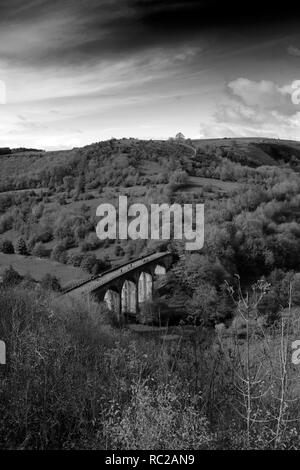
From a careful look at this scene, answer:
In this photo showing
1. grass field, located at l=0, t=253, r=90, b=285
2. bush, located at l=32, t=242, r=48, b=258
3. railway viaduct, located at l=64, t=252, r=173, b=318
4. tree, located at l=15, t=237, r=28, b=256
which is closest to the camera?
railway viaduct, located at l=64, t=252, r=173, b=318

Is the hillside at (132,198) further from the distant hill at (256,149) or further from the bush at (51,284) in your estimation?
the bush at (51,284)

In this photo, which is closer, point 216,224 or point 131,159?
point 216,224

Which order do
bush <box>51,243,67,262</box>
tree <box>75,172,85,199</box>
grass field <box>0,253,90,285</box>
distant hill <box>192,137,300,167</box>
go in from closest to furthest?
grass field <box>0,253,90,285</box> → bush <box>51,243,67,262</box> → tree <box>75,172,85,199</box> → distant hill <box>192,137,300,167</box>

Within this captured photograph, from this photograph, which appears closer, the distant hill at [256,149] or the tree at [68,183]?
the tree at [68,183]

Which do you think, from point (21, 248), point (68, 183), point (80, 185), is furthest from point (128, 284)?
point (68, 183)

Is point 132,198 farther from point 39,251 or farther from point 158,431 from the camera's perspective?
point 158,431

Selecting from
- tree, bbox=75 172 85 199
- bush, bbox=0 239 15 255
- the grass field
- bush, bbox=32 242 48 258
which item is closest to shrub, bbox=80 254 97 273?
the grass field

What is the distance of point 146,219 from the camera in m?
61.1

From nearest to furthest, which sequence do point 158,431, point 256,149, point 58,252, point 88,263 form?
point 158,431 → point 88,263 → point 58,252 → point 256,149

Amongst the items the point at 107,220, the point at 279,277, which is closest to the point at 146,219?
the point at 107,220

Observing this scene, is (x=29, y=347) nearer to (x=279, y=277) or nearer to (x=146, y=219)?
(x=279, y=277)

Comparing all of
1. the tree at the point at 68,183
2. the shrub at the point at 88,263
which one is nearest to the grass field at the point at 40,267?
the shrub at the point at 88,263

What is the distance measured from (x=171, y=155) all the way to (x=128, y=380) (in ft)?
266

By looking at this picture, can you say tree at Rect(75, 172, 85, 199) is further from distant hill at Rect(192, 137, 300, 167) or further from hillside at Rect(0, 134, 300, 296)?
distant hill at Rect(192, 137, 300, 167)
